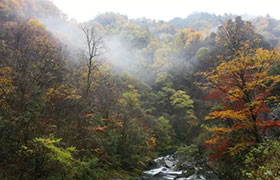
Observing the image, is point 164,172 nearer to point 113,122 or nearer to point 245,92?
point 113,122

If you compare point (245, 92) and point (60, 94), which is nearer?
point (245, 92)

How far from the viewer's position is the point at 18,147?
7.43m

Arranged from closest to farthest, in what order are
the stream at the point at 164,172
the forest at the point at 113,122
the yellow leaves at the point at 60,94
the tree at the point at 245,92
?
the forest at the point at 113,122
the tree at the point at 245,92
the yellow leaves at the point at 60,94
the stream at the point at 164,172

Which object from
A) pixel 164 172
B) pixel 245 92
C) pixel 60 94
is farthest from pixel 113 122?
pixel 245 92

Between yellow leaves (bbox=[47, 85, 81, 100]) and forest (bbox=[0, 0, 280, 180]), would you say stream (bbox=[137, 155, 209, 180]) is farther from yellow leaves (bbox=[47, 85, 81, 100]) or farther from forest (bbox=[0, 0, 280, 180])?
yellow leaves (bbox=[47, 85, 81, 100])

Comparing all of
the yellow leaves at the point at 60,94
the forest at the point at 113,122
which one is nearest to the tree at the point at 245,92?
the forest at the point at 113,122

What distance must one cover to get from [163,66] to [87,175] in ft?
173

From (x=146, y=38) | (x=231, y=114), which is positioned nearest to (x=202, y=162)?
(x=231, y=114)

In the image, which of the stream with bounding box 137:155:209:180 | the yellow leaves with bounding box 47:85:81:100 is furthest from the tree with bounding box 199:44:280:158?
the yellow leaves with bounding box 47:85:81:100

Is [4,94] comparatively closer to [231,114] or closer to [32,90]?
[32,90]

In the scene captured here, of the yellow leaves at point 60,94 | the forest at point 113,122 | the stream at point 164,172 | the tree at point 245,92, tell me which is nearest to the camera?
the forest at point 113,122

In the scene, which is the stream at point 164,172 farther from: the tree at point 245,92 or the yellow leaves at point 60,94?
the yellow leaves at point 60,94

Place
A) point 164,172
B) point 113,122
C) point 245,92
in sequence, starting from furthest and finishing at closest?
point 164,172, point 113,122, point 245,92

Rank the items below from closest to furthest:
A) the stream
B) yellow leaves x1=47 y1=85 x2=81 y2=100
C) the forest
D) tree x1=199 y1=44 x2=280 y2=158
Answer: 1. the forest
2. tree x1=199 y1=44 x2=280 y2=158
3. yellow leaves x1=47 y1=85 x2=81 y2=100
4. the stream
